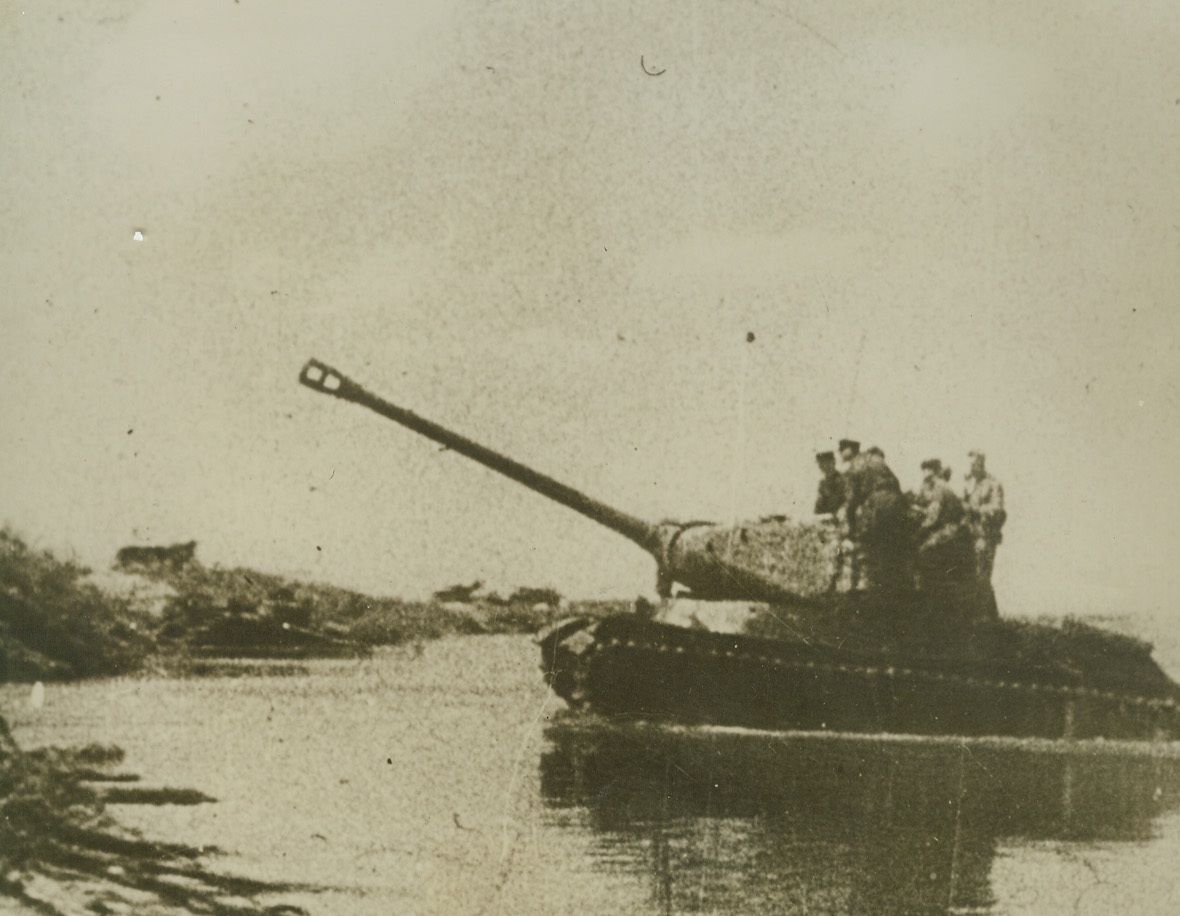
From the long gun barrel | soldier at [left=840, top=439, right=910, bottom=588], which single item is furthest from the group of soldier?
the long gun barrel

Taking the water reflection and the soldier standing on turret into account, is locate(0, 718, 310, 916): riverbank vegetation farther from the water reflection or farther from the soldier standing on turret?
the soldier standing on turret

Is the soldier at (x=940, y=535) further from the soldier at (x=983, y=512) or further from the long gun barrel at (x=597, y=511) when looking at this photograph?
the long gun barrel at (x=597, y=511)

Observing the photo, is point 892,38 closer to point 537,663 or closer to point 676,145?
point 676,145

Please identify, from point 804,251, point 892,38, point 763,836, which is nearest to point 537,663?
point 763,836

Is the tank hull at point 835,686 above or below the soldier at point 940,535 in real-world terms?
below

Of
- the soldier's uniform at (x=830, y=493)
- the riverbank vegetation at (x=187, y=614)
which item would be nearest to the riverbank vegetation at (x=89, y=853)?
the riverbank vegetation at (x=187, y=614)

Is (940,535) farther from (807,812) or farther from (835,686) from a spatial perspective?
(807,812)

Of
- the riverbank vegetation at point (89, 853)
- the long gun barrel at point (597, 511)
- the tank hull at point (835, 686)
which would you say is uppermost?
the long gun barrel at point (597, 511)
